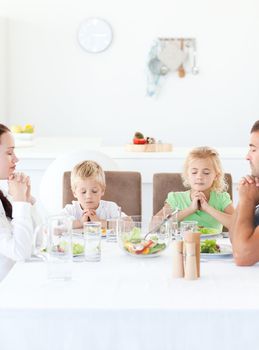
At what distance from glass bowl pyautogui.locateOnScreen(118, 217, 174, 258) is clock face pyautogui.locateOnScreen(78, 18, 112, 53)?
5373mm

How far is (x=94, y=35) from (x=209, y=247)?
5.39 m

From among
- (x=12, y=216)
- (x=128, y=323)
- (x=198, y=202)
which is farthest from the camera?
(x=198, y=202)

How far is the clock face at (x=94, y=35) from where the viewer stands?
748 centimetres

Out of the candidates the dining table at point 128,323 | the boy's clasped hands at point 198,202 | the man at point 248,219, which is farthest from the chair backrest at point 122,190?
the dining table at point 128,323

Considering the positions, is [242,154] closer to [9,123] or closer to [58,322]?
[58,322]

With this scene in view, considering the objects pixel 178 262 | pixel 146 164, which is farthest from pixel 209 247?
pixel 146 164

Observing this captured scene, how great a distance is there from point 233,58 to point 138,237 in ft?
17.9

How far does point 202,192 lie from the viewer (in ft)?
10.4

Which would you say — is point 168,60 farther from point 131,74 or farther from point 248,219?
point 248,219

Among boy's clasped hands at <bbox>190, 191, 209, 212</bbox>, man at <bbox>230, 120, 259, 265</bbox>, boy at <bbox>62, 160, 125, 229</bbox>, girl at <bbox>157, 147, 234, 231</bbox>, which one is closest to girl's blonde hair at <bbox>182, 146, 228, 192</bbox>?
girl at <bbox>157, 147, 234, 231</bbox>

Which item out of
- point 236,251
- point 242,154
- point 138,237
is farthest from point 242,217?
point 242,154

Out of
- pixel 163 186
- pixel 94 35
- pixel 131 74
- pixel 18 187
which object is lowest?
pixel 163 186

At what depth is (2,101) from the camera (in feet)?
24.3

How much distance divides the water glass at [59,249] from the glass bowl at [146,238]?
0.88 feet
